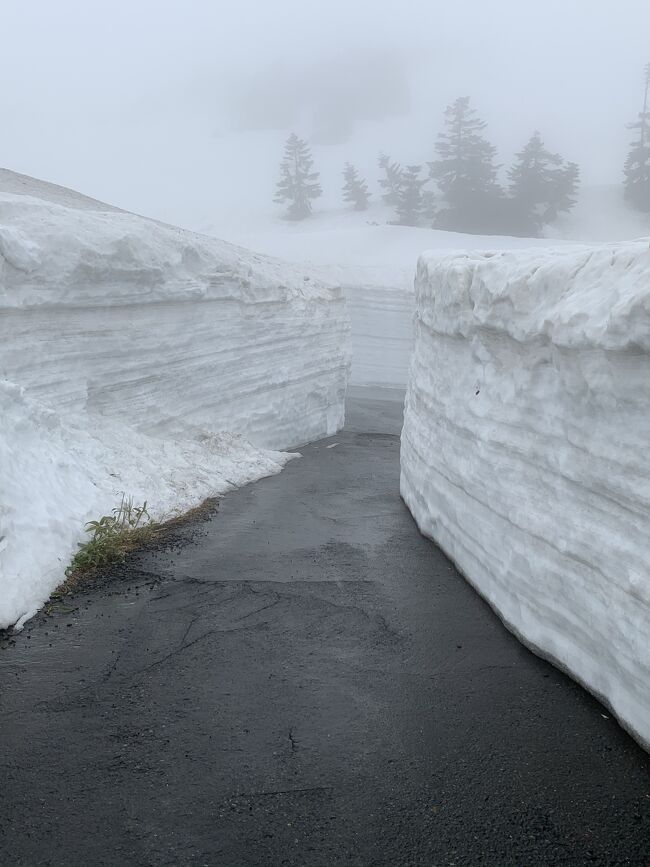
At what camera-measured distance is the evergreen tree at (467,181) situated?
5041 centimetres

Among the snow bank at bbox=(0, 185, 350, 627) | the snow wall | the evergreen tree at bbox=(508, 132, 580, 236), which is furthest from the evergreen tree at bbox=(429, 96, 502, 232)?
the snow bank at bbox=(0, 185, 350, 627)

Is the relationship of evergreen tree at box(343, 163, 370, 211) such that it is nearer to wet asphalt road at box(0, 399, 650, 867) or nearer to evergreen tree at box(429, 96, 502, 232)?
evergreen tree at box(429, 96, 502, 232)

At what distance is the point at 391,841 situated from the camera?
382 cm

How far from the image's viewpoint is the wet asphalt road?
382cm

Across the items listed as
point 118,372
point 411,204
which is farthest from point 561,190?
point 118,372

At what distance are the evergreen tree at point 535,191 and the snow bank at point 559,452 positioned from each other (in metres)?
44.4

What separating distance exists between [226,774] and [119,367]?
765 cm

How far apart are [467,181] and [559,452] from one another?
49492 millimetres

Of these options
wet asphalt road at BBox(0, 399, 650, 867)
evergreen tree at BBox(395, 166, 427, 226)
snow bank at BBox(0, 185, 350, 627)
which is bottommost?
wet asphalt road at BBox(0, 399, 650, 867)

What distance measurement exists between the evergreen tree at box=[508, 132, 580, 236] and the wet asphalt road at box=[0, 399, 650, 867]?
1801 inches

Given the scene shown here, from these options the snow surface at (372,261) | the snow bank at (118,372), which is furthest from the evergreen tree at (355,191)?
the snow bank at (118,372)

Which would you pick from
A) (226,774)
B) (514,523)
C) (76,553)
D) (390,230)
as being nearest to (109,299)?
(76,553)

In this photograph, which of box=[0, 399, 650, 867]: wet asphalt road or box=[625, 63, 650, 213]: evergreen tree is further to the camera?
box=[625, 63, 650, 213]: evergreen tree

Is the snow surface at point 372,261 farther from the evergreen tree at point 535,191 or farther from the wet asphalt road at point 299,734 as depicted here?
the wet asphalt road at point 299,734
